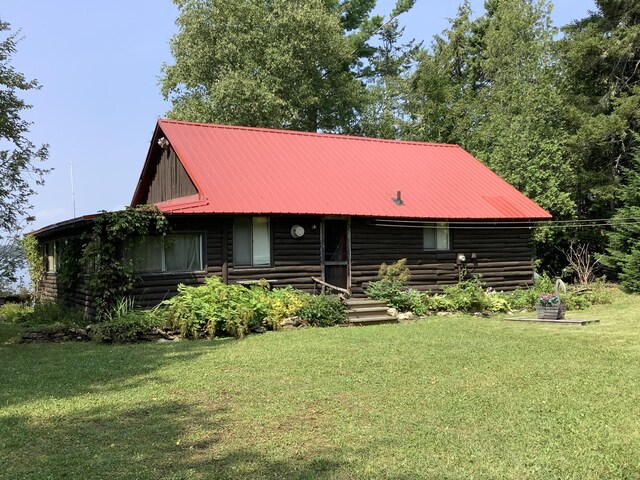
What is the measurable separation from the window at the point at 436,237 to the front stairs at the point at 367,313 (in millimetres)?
3555

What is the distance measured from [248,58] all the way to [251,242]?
48.2 ft

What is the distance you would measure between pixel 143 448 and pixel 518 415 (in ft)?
12.2

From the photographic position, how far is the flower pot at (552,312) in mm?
13633

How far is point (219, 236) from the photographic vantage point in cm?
1488

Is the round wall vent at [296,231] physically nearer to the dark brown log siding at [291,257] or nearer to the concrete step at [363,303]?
the dark brown log siding at [291,257]

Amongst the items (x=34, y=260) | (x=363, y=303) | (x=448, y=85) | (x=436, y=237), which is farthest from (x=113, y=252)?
(x=448, y=85)

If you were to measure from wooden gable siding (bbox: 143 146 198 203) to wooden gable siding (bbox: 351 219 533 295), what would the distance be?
5.14 m

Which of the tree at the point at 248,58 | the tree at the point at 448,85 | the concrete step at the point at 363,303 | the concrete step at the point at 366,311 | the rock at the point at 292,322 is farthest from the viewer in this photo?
the tree at the point at 448,85

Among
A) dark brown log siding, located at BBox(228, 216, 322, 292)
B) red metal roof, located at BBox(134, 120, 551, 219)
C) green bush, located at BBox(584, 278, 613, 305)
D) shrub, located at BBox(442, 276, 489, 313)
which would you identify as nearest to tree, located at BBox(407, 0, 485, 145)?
red metal roof, located at BBox(134, 120, 551, 219)

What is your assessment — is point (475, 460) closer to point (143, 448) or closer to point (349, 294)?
point (143, 448)

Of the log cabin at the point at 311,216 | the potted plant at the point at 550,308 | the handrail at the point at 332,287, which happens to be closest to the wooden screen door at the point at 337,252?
the log cabin at the point at 311,216

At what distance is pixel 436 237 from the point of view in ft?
59.0

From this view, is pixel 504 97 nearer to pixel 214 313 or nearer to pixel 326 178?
pixel 326 178

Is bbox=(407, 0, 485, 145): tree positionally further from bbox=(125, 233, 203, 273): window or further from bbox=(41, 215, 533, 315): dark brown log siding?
bbox=(125, 233, 203, 273): window
